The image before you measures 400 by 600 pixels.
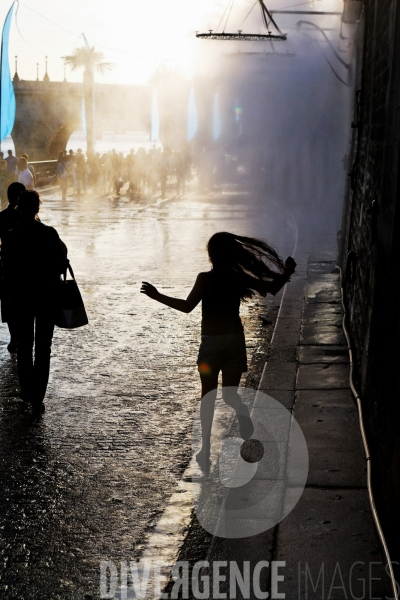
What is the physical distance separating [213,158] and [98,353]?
32.8 m

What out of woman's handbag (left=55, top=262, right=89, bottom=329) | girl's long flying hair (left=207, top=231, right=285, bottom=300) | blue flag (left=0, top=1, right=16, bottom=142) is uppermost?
blue flag (left=0, top=1, right=16, bottom=142)

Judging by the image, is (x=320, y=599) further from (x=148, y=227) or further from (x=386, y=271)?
(x=148, y=227)

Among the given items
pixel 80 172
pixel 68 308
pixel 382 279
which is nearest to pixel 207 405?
pixel 382 279

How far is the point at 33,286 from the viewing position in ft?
20.5

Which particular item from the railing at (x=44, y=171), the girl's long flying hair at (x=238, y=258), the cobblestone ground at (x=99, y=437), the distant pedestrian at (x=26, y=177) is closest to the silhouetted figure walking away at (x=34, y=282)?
the cobblestone ground at (x=99, y=437)

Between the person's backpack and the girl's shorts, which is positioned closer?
the girl's shorts

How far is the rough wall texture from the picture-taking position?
13.9 feet

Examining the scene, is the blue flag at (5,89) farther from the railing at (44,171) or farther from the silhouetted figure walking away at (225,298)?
the silhouetted figure walking away at (225,298)

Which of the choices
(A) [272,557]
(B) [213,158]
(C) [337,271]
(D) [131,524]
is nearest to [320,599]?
(A) [272,557]

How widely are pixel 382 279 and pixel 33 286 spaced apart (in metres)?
2.53

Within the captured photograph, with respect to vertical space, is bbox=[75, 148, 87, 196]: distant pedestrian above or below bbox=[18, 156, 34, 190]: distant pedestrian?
below

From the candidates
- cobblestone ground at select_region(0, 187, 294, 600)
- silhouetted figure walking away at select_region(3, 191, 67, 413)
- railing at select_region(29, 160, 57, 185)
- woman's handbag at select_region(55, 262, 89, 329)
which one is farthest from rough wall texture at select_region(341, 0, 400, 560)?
railing at select_region(29, 160, 57, 185)

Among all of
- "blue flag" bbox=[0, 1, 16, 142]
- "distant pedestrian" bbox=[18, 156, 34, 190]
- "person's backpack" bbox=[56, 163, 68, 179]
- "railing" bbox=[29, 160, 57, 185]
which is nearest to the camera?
"distant pedestrian" bbox=[18, 156, 34, 190]

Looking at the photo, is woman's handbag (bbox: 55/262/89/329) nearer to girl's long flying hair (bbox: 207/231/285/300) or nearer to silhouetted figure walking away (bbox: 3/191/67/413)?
silhouetted figure walking away (bbox: 3/191/67/413)
